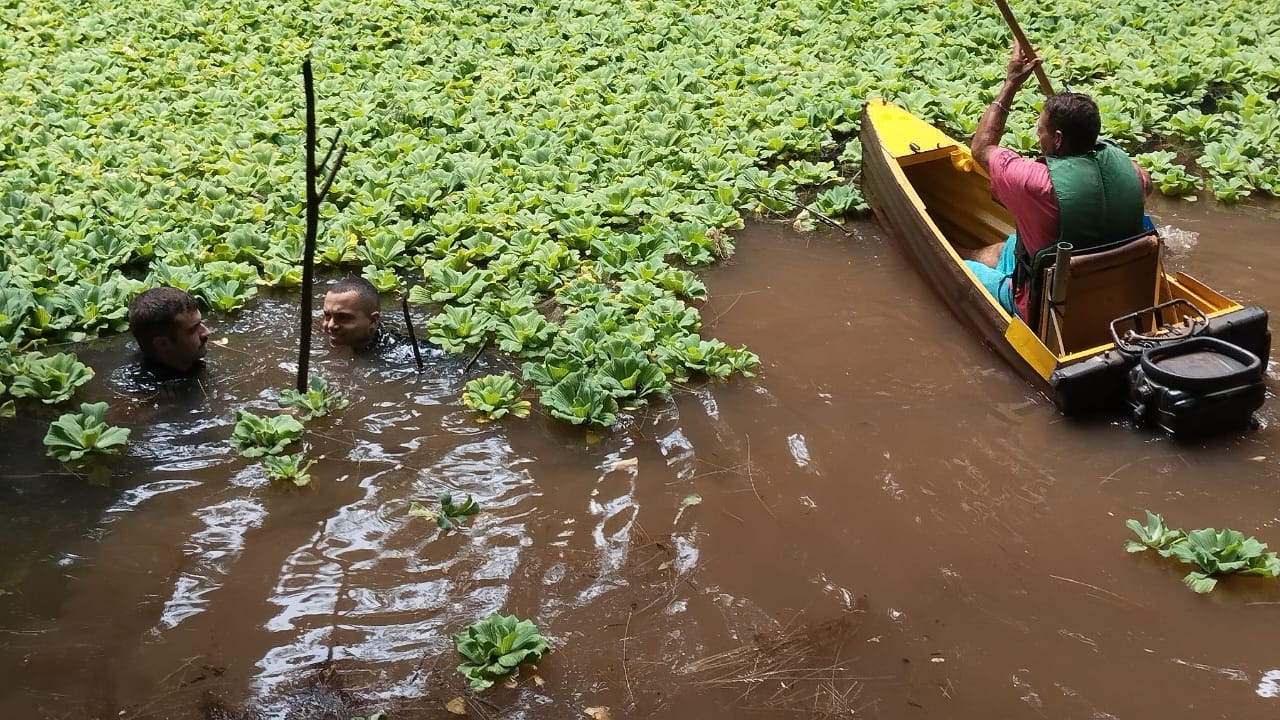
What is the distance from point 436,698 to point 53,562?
5.53 feet

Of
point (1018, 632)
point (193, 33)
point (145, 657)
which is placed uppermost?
point (193, 33)

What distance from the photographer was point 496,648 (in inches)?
133

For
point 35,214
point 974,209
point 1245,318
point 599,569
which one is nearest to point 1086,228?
point 1245,318

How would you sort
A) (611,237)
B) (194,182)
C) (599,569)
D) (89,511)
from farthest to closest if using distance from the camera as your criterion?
1. (194,182)
2. (611,237)
3. (89,511)
4. (599,569)

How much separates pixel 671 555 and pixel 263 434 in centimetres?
188

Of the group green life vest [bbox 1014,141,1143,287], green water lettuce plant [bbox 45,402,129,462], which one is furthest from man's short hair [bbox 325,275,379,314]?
green life vest [bbox 1014,141,1143,287]

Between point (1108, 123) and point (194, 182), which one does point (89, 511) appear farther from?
point (1108, 123)

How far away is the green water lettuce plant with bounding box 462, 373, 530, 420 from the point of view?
4.72 meters

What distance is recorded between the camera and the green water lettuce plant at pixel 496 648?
3354 millimetres

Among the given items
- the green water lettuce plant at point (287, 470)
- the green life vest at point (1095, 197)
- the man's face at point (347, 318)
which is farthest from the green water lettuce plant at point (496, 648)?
the green life vest at point (1095, 197)

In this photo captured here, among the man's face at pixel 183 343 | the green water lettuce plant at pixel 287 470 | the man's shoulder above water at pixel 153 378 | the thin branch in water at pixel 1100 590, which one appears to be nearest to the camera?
the thin branch in water at pixel 1100 590

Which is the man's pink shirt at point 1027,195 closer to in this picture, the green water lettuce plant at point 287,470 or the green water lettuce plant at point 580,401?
the green water lettuce plant at point 580,401

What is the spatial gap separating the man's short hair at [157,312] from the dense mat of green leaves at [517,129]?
0.71 metres

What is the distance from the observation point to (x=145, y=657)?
11.4 feet
